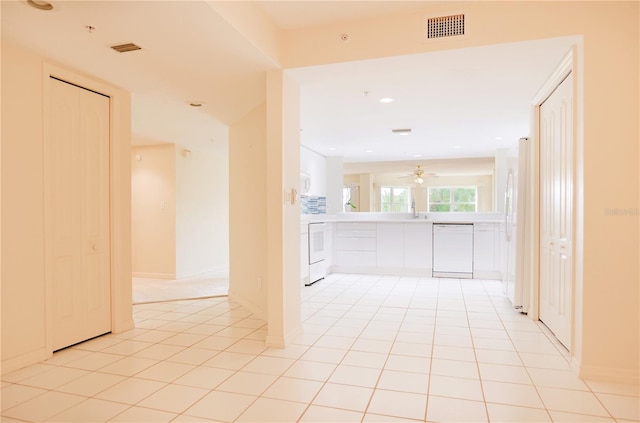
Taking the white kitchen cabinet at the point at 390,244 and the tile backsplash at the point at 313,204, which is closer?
the white kitchen cabinet at the point at 390,244

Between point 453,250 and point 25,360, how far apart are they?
5.39 m

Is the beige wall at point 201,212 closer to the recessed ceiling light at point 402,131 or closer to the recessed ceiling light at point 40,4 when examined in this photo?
the recessed ceiling light at point 402,131

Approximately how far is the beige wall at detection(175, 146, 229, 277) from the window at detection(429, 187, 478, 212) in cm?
523

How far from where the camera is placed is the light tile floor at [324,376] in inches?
78.5

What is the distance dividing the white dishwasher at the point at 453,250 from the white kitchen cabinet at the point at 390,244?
0.54 meters

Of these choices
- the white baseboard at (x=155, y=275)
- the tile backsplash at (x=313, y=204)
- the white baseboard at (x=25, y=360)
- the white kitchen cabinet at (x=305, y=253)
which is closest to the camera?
the white baseboard at (x=25, y=360)

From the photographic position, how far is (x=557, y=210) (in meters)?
3.06

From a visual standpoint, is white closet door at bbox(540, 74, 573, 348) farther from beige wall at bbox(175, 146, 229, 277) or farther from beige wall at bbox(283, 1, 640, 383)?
beige wall at bbox(175, 146, 229, 277)

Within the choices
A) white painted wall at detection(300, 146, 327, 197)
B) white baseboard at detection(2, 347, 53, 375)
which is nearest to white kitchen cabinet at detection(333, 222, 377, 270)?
white painted wall at detection(300, 146, 327, 197)

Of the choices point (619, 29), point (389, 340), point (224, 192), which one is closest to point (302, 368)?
point (389, 340)

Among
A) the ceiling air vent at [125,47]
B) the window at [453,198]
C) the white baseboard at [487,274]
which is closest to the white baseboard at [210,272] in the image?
the white baseboard at [487,274]

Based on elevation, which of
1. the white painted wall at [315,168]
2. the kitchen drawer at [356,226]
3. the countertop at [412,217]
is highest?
the white painted wall at [315,168]

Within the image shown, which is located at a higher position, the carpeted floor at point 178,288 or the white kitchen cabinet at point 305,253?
the white kitchen cabinet at point 305,253

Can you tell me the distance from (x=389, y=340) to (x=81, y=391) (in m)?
2.15
